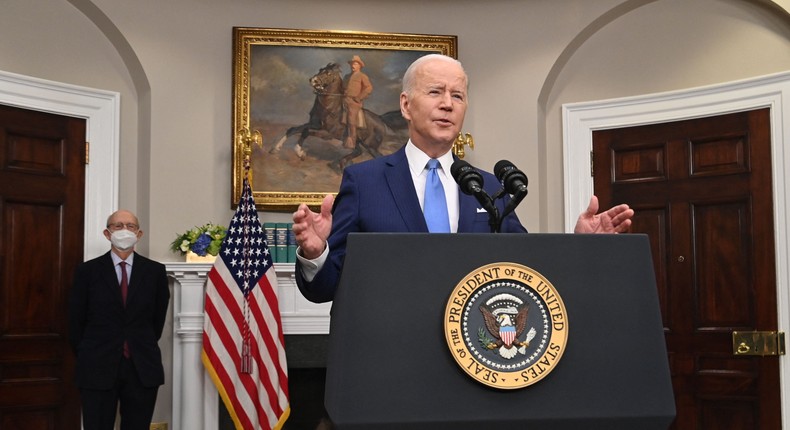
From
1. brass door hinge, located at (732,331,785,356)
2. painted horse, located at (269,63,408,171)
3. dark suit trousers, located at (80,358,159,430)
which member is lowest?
dark suit trousers, located at (80,358,159,430)

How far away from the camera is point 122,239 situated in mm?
5523

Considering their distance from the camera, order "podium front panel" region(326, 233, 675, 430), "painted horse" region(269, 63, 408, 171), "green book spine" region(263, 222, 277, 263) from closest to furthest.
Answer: "podium front panel" region(326, 233, 675, 430)
"green book spine" region(263, 222, 277, 263)
"painted horse" region(269, 63, 408, 171)

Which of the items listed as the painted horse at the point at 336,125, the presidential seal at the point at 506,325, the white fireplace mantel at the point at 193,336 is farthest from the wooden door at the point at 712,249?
the presidential seal at the point at 506,325

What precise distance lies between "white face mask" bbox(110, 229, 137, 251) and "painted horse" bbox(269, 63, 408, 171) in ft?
4.30

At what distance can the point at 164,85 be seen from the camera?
20.1 ft

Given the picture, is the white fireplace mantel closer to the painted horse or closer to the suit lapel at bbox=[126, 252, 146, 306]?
the suit lapel at bbox=[126, 252, 146, 306]

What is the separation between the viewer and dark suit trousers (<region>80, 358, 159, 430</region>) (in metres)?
5.27

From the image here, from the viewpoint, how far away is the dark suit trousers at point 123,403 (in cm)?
527

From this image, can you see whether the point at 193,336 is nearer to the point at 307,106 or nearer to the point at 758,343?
the point at 307,106

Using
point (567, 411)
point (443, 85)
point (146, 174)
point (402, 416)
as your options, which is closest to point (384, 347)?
point (402, 416)

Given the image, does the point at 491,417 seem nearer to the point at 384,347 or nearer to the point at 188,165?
the point at 384,347

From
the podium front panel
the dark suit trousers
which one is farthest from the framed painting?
the podium front panel

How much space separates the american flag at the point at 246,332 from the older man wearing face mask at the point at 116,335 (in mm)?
374

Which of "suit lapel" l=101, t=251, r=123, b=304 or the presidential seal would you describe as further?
"suit lapel" l=101, t=251, r=123, b=304
